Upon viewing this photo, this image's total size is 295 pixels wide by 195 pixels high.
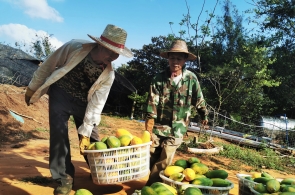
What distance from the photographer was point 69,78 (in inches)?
131

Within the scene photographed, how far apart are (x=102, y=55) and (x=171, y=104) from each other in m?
1.16

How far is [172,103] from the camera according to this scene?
12.5 feet

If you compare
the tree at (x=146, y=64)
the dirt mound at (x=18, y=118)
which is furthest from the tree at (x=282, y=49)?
the dirt mound at (x=18, y=118)

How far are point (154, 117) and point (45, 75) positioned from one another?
1.39m

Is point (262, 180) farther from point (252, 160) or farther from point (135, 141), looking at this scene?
point (252, 160)

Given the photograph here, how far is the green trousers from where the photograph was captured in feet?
11.6

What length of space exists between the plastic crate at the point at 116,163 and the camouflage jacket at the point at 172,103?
3.00ft

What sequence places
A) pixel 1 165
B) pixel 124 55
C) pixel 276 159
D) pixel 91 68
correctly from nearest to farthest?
pixel 124 55, pixel 91 68, pixel 1 165, pixel 276 159

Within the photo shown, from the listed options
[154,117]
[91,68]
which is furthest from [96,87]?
[154,117]

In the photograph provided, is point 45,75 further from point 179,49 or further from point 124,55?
point 179,49

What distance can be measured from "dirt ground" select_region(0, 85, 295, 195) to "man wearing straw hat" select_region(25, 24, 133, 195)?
18.3 inches

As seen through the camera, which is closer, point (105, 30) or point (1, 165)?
point (105, 30)

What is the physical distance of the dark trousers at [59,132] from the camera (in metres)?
3.20

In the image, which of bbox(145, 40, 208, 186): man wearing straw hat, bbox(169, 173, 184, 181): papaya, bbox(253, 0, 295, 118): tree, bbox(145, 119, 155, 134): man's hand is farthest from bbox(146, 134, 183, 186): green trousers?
bbox(253, 0, 295, 118): tree
